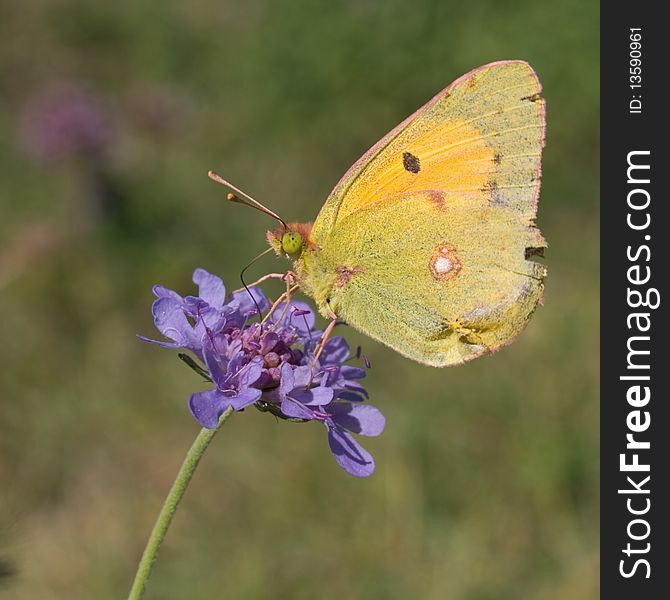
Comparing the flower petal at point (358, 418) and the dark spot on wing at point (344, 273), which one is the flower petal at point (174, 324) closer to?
the flower petal at point (358, 418)

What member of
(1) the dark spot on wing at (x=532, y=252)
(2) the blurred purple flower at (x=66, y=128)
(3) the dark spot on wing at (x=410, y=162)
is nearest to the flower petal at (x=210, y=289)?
(3) the dark spot on wing at (x=410, y=162)

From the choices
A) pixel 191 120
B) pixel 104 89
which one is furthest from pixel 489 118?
pixel 104 89

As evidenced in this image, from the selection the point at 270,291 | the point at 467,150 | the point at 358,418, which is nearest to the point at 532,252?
the point at 467,150

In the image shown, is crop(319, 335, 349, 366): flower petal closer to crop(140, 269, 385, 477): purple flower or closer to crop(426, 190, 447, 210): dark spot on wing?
crop(140, 269, 385, 477): purple flower

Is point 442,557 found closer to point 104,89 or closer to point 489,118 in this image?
point 489,118

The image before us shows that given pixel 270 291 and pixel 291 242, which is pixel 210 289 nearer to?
pixel 291 242

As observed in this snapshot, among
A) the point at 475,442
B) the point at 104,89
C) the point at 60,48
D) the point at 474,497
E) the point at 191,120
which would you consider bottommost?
the point at 474,497
